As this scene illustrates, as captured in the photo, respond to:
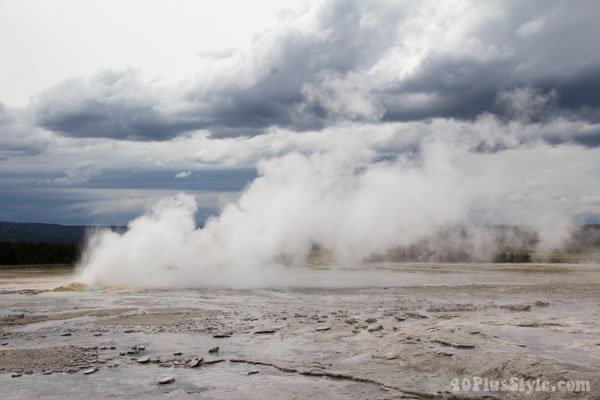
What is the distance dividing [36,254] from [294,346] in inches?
2859

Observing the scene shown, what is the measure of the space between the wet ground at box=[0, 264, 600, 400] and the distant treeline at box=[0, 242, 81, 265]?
172 ft

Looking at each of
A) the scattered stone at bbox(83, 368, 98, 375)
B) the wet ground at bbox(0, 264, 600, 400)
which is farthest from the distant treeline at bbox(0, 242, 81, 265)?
the scattered stone at bbox(83, 368, 98, 375)

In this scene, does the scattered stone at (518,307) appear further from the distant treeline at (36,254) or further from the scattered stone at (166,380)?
the distant treeline at (36,254)

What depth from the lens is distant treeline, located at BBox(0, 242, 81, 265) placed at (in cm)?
7560

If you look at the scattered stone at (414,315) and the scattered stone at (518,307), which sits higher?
the scattered stone at (518,307)

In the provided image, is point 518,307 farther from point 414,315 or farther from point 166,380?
point 166,380

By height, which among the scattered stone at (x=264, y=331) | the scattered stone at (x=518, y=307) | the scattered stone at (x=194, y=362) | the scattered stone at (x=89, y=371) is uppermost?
the scattered stone at (x=518, y=307)

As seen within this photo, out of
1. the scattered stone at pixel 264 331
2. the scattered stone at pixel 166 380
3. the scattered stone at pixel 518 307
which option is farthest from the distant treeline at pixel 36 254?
the scattered stone at pixel 166 380

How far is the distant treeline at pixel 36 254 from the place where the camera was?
248ft

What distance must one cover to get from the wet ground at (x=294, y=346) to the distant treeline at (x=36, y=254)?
52380mm

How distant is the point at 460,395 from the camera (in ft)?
38.3

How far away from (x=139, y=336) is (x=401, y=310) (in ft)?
38.4

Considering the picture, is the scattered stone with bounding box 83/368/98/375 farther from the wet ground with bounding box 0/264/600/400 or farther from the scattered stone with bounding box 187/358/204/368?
the scattered stone with bounding box 187/358/204/368

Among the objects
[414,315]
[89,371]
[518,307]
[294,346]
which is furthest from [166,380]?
[518,307]
